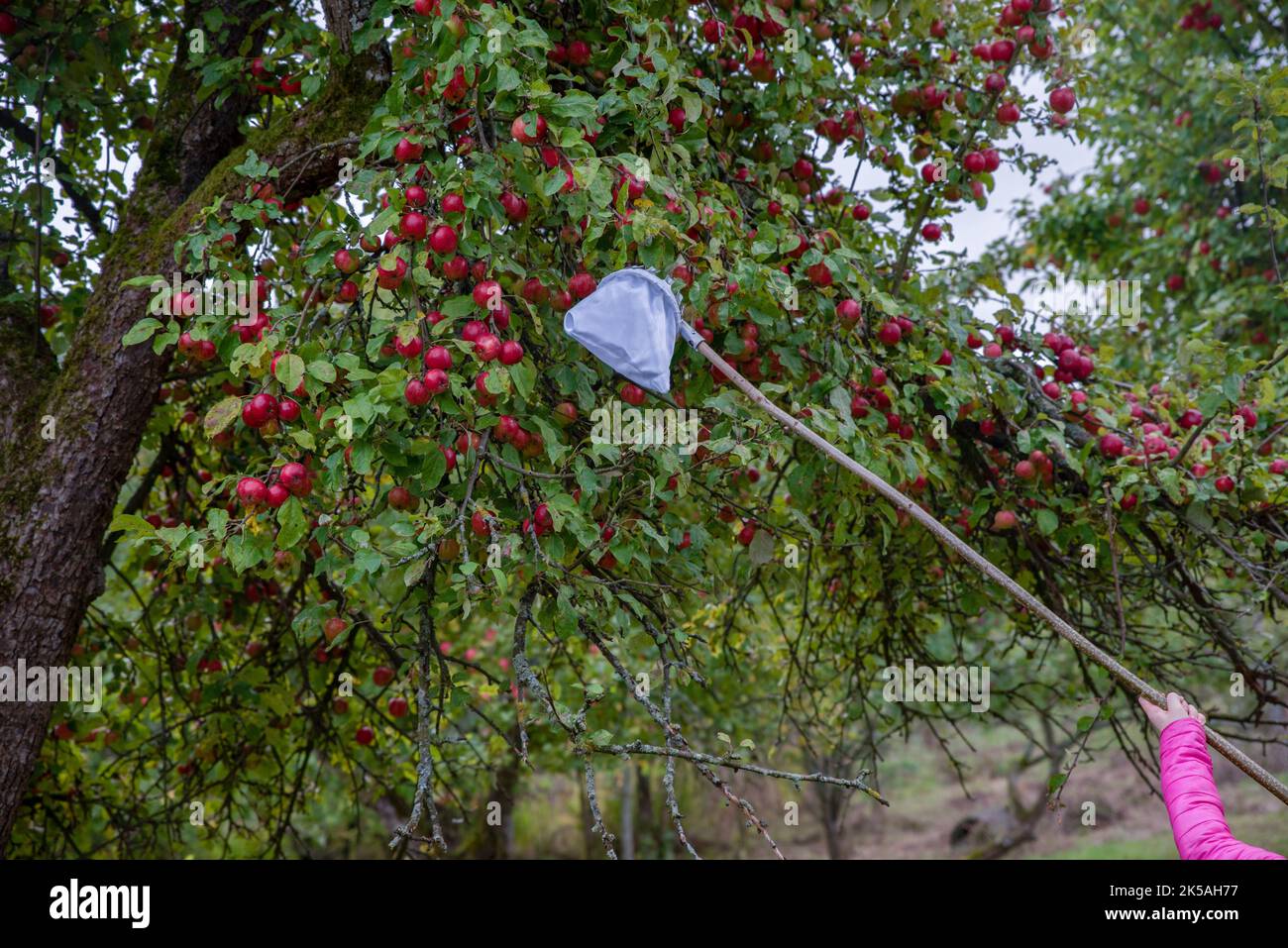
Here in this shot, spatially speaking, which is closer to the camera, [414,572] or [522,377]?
[414,572]

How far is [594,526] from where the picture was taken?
99.3 inches

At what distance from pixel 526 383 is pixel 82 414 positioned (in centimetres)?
152

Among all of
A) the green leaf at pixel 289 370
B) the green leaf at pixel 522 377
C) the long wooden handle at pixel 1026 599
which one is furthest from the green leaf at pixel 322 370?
the long wooden handle at pixel 1026 599

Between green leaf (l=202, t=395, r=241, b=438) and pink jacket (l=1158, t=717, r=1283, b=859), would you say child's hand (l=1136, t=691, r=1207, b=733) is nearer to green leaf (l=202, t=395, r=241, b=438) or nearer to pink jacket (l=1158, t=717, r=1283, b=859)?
pink jacket (l=1158, t=717, r=1283, b=859)

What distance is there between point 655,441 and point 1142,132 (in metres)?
5.76

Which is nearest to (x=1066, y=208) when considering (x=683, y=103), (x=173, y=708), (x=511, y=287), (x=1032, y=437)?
(x=1032, y=437)

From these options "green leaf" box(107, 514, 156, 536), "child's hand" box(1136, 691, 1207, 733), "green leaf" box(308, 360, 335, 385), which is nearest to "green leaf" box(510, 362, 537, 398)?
"green leaf" box(308, 360, 335, 385)

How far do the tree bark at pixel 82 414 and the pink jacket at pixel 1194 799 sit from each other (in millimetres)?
2680

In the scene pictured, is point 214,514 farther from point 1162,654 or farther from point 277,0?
point 1162,654

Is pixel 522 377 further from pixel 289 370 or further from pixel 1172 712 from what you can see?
pixel 1172 712

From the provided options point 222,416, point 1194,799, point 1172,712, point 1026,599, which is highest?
point 222,416

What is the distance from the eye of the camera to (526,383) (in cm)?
255

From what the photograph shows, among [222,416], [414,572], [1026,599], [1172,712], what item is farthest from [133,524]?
[1172,712]

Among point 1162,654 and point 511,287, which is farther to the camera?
point 1162,654
